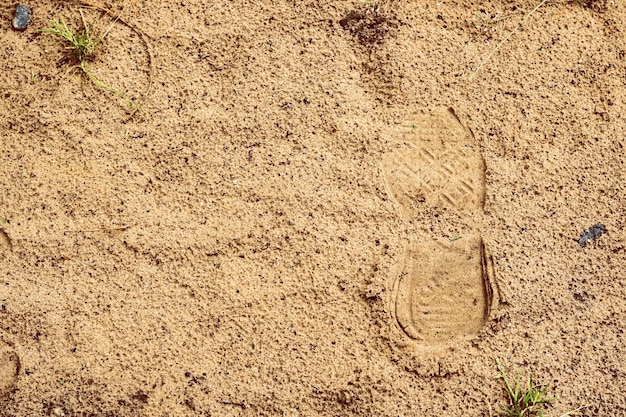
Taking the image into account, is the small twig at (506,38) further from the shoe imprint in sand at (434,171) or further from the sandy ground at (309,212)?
the shoe imprint in sand at (434,171)

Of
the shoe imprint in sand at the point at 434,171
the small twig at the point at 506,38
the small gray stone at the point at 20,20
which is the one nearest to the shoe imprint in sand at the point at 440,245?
the shoe imprint in sand at the point at 434,171

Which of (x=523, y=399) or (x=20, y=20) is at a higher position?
(x=20, y=20)

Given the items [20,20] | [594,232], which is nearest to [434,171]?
[594,232]

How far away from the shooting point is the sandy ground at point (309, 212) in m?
1.73

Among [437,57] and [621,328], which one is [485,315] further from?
[437,57]

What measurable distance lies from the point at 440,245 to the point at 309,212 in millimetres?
448

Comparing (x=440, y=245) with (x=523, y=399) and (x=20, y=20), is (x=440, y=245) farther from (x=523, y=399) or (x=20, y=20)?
(x=20, y=20)

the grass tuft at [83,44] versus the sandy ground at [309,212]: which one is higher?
the grass tuft at [83,44]

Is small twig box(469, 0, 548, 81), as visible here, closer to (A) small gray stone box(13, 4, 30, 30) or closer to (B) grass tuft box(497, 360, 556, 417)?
(B) grass tuft box(497, 360, 556, 417)

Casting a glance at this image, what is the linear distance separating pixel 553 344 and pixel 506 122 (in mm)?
757

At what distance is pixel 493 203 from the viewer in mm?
1769

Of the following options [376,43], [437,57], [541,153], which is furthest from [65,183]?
[541,153]

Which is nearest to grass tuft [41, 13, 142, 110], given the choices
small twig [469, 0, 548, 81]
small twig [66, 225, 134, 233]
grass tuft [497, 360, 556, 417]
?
small twig [66, 225, 134, 233]

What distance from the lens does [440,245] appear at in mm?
1759
